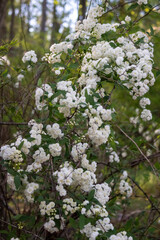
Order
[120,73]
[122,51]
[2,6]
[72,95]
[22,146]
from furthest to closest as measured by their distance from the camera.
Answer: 1. [2,6]
2. [122,51]
3. [120,73]
4. [72,95]
5. [22,146]

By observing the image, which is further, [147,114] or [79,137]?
[147,114]

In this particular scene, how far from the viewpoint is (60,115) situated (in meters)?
2.23

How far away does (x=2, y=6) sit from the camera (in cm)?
769

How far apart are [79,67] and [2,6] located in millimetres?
5813

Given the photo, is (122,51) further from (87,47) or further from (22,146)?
(22,146)

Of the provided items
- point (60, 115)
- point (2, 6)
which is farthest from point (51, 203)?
point (2, 6)

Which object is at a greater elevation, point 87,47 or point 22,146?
point 87,47

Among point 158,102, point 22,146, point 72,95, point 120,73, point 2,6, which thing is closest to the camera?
point 22,146

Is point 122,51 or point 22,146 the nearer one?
point 22,146

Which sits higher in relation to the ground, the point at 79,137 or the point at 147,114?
the point at 147,114

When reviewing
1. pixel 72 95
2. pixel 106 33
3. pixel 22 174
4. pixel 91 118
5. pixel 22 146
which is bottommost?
pixel 22 174

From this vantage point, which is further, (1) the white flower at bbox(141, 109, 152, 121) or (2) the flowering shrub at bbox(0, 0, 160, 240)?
(1) the white flower at bbox(141, 109, 152, 121)

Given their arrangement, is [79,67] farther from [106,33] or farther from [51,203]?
[51,203]

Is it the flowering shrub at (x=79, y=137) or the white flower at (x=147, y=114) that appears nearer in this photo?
the flowering shrub at (x=79, y=137)
